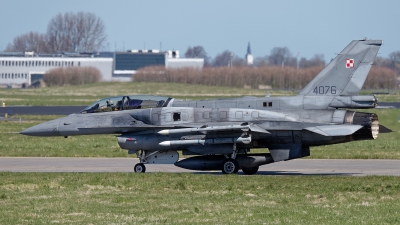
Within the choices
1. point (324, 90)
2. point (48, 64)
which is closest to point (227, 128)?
point (324, 90)

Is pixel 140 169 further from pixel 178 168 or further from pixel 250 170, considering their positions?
pixel 250 170

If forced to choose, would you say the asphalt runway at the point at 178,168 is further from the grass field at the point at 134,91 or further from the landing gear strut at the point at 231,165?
the grass field at the point at 134,91

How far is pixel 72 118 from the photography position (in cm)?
2427

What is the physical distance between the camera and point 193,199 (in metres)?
17.4

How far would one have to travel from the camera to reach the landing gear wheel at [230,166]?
2300 cm

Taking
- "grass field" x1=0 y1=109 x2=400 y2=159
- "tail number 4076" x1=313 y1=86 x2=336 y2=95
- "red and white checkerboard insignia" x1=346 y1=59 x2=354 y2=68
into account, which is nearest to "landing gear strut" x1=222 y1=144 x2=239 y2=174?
"tail number 4076" x1=313 y1=86 x2=336 y2=95

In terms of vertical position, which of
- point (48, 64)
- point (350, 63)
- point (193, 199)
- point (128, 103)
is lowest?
point (193, 199)

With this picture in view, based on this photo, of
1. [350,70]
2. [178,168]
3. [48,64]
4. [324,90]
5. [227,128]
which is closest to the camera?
[227,128]

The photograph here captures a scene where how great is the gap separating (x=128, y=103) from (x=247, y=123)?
164 inches

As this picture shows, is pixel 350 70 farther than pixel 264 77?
No

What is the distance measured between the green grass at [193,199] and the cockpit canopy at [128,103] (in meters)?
2.95

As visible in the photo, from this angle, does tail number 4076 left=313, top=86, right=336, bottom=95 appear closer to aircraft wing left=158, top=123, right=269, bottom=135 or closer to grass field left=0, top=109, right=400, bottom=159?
aircraft wing left=158, top=123, right=269, bottom=135

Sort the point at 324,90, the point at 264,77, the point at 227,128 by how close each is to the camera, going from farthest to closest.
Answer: the point at 264,77, the point at 324,90, the point at 227,128

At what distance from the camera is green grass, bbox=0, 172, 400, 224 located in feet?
48.5
